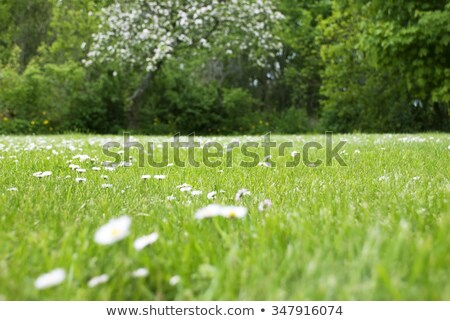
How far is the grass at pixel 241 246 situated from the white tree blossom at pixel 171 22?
45.0 feet

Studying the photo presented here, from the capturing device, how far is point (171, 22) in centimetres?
1677

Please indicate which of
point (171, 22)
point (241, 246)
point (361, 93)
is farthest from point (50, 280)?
point (361, 93)

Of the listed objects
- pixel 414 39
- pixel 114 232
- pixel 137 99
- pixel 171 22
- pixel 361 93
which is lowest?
pixel 114 232

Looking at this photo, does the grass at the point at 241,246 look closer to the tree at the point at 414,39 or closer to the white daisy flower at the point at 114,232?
the white daisy flower at the point at 114,232

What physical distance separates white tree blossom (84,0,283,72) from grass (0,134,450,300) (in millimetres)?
13730

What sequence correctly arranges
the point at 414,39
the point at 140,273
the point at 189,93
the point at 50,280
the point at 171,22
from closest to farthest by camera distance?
the point at 50,280
the point at 140,273
the point at 414,39
the point at 171,22
the point at 189,93

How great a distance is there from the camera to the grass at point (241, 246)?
1.09 m

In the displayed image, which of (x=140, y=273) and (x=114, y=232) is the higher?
(x=114, y=232)

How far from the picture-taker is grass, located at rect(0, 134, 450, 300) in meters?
1.09

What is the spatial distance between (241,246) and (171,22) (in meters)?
16.5

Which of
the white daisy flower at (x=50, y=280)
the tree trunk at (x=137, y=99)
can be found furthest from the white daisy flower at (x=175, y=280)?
the tree trunk at (x=137, y=99)

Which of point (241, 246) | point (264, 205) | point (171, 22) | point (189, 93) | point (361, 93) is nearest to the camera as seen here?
point (241, 246)

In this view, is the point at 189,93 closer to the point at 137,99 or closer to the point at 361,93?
the point at 137,99

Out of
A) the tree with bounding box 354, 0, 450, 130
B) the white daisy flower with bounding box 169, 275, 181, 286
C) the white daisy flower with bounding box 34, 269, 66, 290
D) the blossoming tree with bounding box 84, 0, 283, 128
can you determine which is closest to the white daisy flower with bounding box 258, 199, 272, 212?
the white daisy flower with bounding box 169, 275, 181, 286
